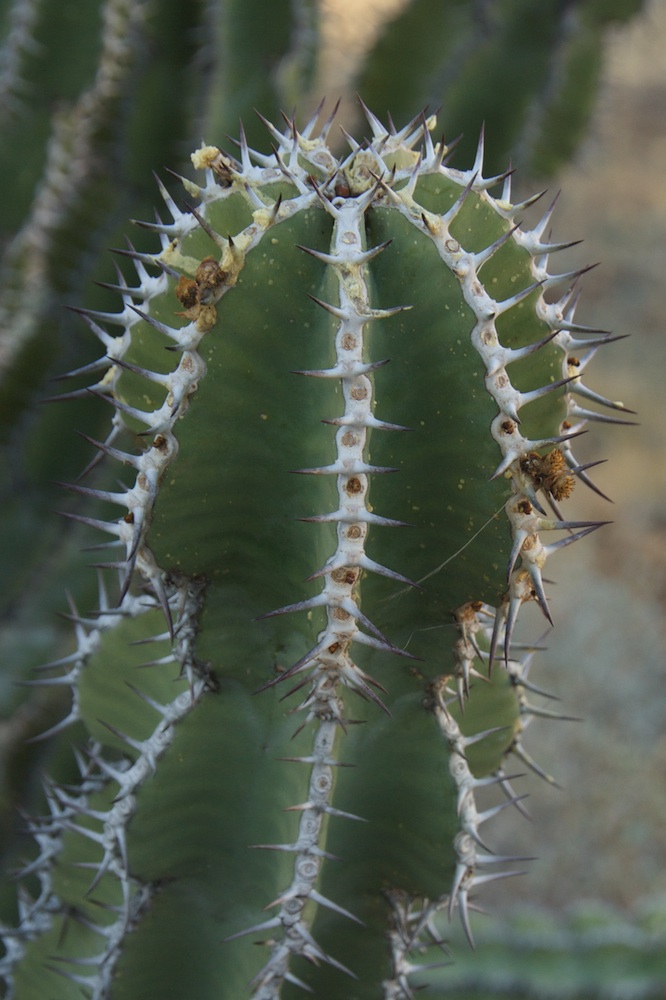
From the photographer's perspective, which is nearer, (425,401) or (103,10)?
(425,401)

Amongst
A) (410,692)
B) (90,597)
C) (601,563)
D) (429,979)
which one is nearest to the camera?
(410,692)

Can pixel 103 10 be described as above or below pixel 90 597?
above

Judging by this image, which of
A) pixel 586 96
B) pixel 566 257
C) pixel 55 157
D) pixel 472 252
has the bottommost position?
pixel 472 252

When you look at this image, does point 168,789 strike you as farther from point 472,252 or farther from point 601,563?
point 601,563

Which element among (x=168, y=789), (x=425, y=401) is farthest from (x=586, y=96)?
(x=168, y=789)

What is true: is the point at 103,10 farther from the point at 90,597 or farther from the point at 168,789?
the point at 168,789

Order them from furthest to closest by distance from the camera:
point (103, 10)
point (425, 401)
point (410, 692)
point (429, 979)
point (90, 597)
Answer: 1. point (103, 10)
2. point (90, 597)
3. point (429, 979)
4. point (410, 692)
5. point (425, 401)

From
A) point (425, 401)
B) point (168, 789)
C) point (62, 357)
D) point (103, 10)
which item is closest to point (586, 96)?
point (103, 10)
